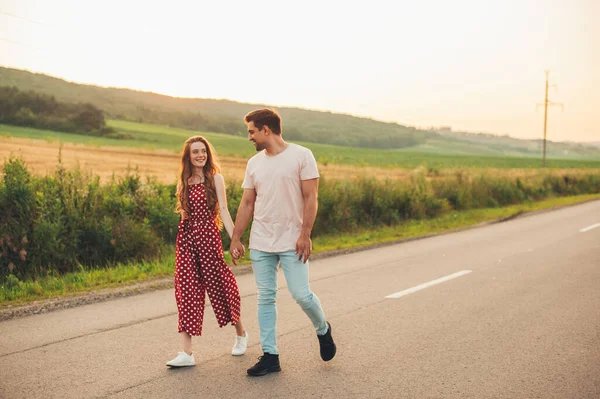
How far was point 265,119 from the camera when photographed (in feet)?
15.9

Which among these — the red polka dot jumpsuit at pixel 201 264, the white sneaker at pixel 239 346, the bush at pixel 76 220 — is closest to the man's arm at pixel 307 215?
the red polka dot jumpsuit at pixel 201 264

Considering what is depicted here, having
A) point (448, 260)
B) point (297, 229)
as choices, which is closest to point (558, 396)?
point (297, 229)

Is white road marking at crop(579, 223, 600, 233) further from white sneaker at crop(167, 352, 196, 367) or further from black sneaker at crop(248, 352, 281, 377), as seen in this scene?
white sneaker at crop(167, 352, 196, 367)

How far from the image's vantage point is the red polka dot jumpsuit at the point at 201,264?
17.7 ft

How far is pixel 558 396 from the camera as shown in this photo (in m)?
4.51

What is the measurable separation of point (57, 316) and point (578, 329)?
18.1 ft

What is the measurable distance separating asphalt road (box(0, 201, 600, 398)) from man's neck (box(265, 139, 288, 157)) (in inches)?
67.6

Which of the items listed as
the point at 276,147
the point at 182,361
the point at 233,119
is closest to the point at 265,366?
the point at 182,361

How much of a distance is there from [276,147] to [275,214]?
509 mm

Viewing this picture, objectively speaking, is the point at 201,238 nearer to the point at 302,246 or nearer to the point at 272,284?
the point at 272,284

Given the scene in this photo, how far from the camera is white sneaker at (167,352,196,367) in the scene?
5.09 metres

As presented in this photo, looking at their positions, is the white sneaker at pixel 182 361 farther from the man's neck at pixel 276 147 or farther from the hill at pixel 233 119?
the hill at pixel 233 119

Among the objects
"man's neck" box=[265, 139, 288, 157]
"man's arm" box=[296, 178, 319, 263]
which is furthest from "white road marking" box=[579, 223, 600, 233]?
"man's neck" box=[265, 139, 288, 157]

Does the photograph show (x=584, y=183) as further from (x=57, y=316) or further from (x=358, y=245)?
(x=57, y=316)
